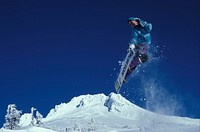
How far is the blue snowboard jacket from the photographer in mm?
24781

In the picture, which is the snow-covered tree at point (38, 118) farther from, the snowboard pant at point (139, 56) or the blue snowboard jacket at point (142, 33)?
the blue snowboard jacket at point (142, 33)

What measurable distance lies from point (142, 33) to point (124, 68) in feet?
13.7

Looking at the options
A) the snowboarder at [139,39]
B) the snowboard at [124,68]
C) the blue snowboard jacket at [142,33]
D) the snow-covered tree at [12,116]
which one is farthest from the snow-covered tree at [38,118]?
the blue snowboard jacket at [142,33]

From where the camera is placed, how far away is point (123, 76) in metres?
28.6

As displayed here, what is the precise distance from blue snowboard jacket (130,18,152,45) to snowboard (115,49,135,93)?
1.42 m

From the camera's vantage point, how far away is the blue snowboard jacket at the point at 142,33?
24.8m

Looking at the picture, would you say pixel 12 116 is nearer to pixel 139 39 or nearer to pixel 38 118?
pixel 38 118

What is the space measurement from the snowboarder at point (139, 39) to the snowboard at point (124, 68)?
13.9 inches

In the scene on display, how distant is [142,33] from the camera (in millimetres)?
25188

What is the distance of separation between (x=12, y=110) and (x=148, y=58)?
38724 millimetres

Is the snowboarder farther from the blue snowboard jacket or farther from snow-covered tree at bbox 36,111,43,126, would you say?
snow-covered tree at bbox 36,111,43,126

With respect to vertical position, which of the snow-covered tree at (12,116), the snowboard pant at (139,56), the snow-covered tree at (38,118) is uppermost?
the snow-covered tree at (38,118)

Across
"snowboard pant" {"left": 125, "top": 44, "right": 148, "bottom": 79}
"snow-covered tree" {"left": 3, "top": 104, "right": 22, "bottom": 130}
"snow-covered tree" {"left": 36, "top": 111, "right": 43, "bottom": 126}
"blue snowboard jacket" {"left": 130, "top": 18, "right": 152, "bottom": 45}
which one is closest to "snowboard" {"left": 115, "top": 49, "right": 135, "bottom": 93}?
"snowboard pant" {"left": 125, "top": 44, "right": 148, "bottom": 79}

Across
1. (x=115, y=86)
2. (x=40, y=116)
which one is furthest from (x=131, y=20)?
(x=40, y=116)
